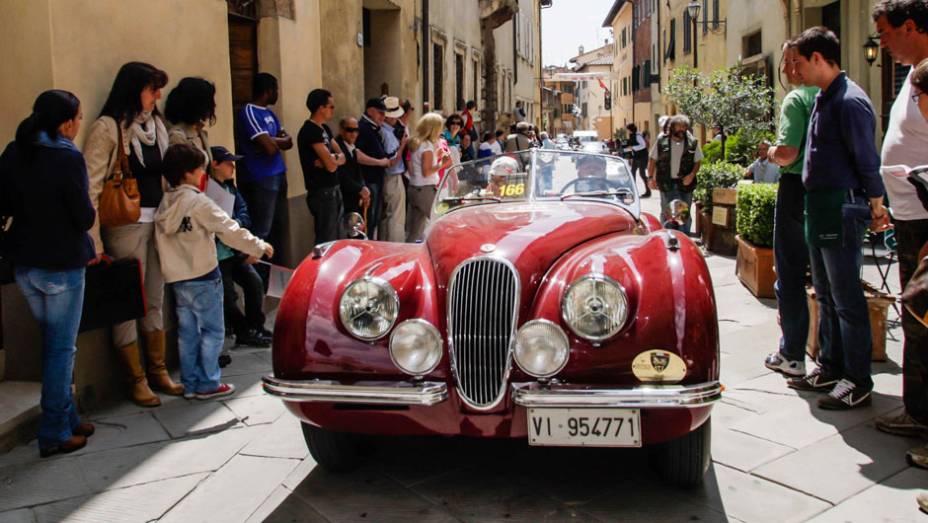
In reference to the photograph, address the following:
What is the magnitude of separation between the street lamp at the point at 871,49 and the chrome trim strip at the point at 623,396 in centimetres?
1100

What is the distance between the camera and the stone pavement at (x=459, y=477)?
365 cm

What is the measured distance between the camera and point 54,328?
438 cm

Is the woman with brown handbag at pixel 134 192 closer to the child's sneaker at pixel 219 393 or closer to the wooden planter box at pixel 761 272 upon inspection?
the child's sneaker at pixel 219 393

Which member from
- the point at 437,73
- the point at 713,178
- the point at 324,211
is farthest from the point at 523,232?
the point at 437,73

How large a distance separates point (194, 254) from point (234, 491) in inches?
68.9

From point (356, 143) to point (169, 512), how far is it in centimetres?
621

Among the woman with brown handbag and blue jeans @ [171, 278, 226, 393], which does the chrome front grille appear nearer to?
blue jeans @ [171, 278, 226, 393]

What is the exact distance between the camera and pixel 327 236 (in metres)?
7.95

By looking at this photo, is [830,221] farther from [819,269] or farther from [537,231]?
[537,231]

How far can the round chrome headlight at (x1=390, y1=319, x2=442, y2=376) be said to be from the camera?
11.9 feet

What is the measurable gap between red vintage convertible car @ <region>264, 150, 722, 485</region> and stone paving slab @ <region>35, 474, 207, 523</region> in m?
0.65

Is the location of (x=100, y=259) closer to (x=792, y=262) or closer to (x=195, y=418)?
(x=195, y=418)

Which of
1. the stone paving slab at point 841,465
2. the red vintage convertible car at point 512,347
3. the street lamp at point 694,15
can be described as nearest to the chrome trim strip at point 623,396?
the red vintage convertible car at point 512,347

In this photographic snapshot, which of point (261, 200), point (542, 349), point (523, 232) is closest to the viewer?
point (542, 349)
